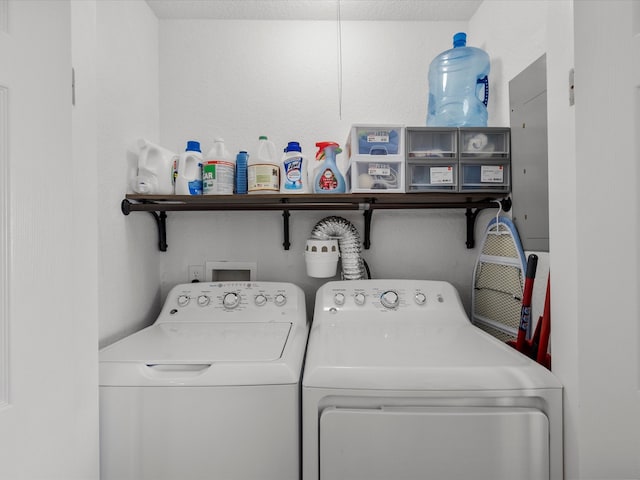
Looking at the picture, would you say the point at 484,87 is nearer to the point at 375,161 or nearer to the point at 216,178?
the point at 375,161

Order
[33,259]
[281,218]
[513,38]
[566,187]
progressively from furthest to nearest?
[281,218]
[513,38]
[566,187]
[33,259]

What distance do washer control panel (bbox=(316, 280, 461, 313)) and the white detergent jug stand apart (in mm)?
855

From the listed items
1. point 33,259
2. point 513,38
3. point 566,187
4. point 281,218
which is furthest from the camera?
point 281,218

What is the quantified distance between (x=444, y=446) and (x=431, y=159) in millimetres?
1016

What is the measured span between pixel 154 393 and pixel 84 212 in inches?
21.4

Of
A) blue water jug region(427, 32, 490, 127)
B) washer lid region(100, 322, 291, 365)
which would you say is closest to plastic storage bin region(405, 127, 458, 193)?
blue water jug region(427, 32, 490, 127)

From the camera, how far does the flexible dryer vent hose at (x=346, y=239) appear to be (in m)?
1.53

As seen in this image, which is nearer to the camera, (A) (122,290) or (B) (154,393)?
(B) (154,393)

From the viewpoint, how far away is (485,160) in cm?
132

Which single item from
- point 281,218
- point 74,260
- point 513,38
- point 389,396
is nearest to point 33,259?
point 74,260

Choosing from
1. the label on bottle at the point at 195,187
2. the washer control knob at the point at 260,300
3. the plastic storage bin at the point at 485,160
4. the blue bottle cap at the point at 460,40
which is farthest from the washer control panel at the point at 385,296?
the blue bottle cap at the point at 460,40

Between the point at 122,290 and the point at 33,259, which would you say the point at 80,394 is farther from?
the point at 122,290

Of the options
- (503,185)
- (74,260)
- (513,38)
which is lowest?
(74,260)

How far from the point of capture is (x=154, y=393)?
0.89 m
